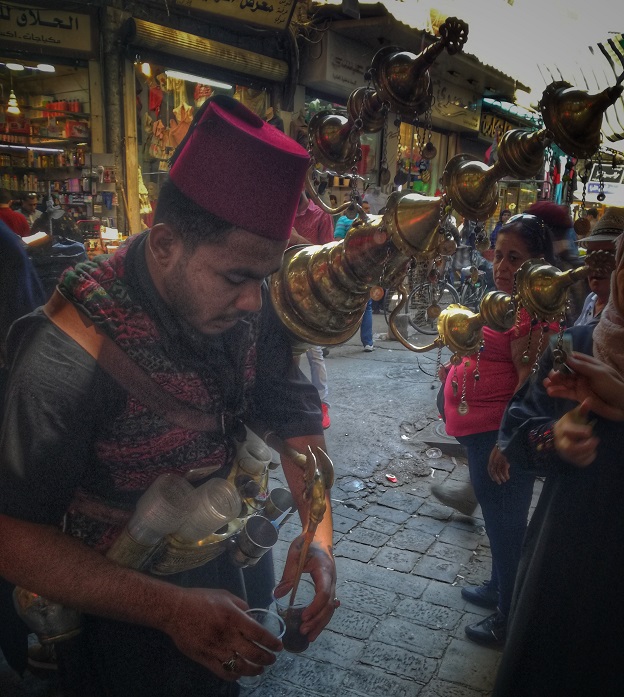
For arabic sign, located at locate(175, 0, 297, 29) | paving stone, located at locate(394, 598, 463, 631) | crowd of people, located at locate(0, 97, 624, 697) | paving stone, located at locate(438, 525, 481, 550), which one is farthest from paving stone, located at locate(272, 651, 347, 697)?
arabic sign, located at locate(175, 0, 297, 29)

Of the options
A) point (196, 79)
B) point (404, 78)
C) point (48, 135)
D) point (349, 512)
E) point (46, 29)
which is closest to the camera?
point (404, 78)

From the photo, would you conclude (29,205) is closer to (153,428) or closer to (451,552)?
(451,552)

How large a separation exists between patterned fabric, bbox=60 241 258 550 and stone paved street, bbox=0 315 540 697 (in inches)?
61.7

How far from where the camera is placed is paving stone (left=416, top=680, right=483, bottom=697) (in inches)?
95.3

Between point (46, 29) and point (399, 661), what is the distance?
25.3 ft

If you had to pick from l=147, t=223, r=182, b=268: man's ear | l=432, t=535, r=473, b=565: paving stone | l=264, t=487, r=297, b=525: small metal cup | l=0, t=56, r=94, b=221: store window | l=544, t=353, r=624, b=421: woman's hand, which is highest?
l=0, t=56, r=94, b=221: store window

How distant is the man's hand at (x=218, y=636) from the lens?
1.15 meters

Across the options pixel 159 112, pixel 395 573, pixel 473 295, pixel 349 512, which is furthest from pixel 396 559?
pixel 159 112

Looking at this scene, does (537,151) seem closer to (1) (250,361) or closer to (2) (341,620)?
(1) (250,361)

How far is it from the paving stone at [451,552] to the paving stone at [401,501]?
0.43 m

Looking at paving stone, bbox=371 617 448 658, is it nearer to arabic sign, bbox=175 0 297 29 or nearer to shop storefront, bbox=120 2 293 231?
shop storefront, bbox=120 2 293 231

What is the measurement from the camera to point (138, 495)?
1.32m

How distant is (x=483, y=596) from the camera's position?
2.99 metres

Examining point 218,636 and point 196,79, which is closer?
point 218,636
